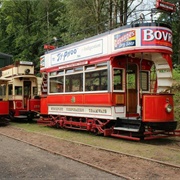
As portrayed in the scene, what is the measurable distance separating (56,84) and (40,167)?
7.34 m

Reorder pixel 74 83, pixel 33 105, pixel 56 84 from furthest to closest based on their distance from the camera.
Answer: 1. pixel 33 105
2. pixel 56 84
3. pixel 74 83

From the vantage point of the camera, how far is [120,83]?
420 inches

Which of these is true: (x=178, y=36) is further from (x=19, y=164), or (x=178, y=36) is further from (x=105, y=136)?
(x=19, y=164)

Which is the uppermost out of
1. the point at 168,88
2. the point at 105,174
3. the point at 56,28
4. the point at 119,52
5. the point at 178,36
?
the point at 56,28

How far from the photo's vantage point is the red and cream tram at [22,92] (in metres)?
17.6

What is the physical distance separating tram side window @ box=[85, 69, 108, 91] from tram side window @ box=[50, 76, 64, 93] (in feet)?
6.64

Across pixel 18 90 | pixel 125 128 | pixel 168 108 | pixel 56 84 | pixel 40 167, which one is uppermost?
pixel 56 84

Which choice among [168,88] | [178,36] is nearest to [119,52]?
[168,88]

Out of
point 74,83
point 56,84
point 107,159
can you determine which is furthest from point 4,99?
point 107,159

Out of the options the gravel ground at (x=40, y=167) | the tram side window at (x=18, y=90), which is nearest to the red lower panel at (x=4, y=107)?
the tram side window at (x=18, y=90)

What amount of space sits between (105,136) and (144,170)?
16.5 ft

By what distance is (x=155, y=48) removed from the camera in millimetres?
9547

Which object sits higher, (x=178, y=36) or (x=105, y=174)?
(x=178, y=36)

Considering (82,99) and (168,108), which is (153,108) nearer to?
(168,108)
